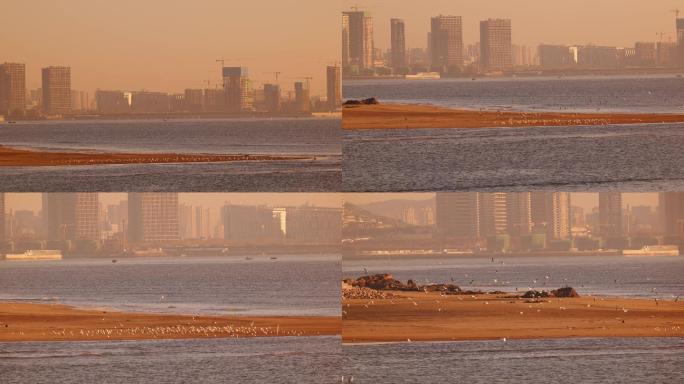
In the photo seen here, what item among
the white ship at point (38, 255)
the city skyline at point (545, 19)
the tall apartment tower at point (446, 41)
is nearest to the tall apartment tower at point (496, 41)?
the city skyline at point (545, 19)

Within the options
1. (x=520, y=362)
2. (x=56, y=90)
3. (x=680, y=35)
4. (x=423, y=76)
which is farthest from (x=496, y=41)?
(x=56, y=90)

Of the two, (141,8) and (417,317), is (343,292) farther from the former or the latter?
(141,8)

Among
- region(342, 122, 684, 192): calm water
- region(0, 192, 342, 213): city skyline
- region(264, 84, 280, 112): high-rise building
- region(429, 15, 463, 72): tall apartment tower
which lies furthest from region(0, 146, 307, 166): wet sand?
region(429, 15, 463, 72): tall apartment tower

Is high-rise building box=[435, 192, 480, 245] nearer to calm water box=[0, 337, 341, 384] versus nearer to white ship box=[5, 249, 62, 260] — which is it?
calm water box=[0, 337, 341, 384]

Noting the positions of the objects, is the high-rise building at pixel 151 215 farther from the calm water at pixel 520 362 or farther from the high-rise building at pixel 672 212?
the high-rise building at pixel 672 212

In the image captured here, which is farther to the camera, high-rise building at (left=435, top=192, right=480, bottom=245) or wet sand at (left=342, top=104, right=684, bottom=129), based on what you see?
high-rise building at (left=435, top=192, right=480, bottom=245)

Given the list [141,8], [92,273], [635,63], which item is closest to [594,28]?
[635,63]
